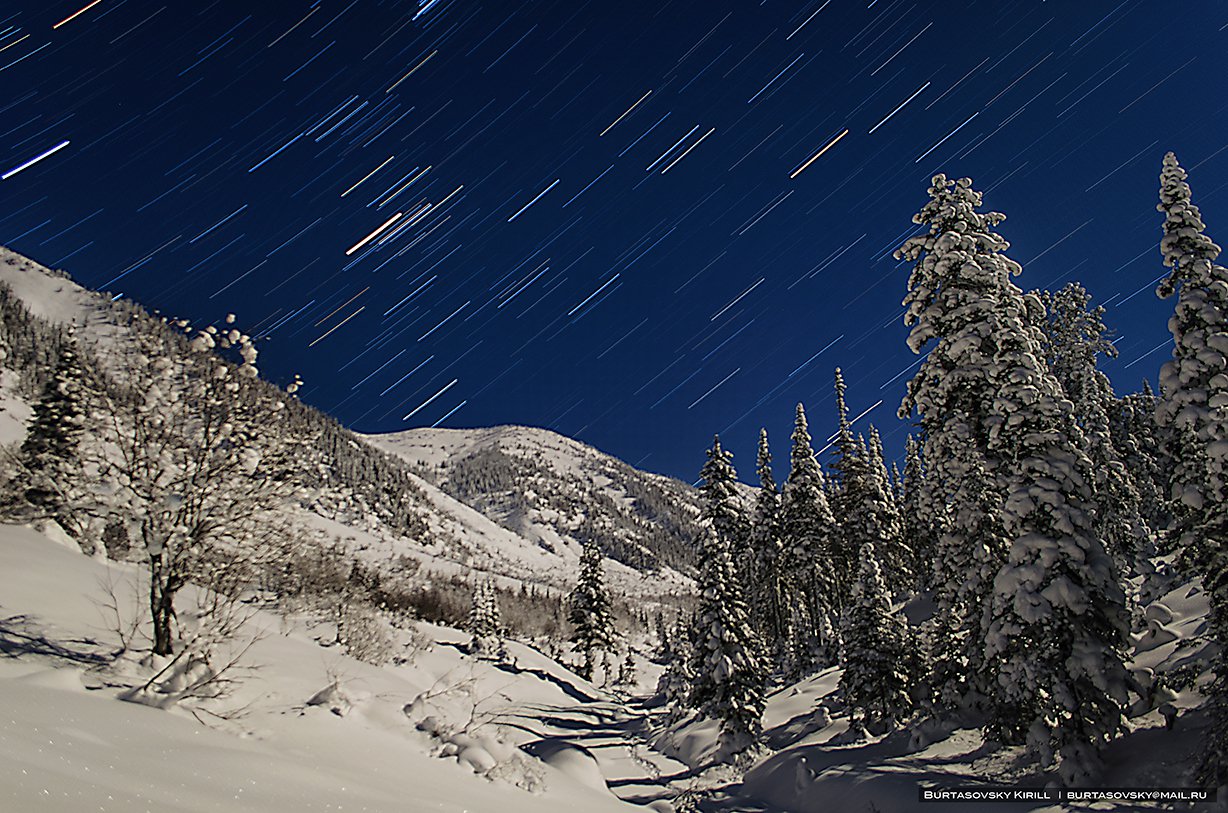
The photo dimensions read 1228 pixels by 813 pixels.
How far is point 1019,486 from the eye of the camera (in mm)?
13094

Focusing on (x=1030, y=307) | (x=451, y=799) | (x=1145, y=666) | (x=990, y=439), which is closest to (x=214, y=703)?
(x=451, y=799)

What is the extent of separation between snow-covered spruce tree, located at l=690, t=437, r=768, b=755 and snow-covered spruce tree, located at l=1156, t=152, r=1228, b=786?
1729cm

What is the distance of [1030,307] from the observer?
15008mm

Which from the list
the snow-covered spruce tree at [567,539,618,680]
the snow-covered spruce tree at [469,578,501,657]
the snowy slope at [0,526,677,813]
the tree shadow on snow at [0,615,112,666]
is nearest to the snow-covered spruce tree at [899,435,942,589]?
the snowy slope at [0,526,677,813]

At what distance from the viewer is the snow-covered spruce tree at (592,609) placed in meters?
57.8

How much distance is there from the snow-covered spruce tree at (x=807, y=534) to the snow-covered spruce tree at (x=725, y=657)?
832 centimetres

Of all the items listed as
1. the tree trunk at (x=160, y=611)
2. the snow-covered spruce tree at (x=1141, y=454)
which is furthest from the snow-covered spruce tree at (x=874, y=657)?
the snow-covered spruce tree at (x=1141, y=454)

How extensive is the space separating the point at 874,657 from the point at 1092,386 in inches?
780

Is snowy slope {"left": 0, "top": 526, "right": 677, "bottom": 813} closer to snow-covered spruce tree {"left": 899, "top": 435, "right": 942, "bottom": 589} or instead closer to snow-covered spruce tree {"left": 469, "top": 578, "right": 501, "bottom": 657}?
snow-covered spruce tree {"left": 899, "top": 435, "right": 942, "bottom": 589}

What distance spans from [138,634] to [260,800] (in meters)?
8.45

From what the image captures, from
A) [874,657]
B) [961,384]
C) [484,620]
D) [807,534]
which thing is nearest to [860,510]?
[807,534]

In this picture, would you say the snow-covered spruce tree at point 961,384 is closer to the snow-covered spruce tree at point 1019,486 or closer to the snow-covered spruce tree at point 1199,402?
the snow-covered spruce tree at point 1019,486

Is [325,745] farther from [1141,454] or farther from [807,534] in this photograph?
[1141,454]

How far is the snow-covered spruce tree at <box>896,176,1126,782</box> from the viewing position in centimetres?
1239
